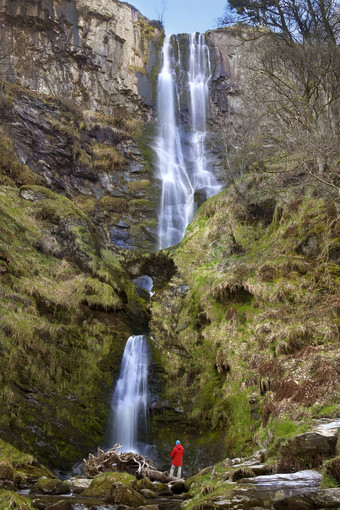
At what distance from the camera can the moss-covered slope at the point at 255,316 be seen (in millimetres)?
8430

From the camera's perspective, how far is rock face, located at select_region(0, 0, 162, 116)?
3061 centimetres

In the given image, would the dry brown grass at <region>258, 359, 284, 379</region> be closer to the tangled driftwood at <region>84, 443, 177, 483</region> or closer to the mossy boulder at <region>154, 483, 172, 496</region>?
the tangled driftwood at <region>84, 443, 177, 483</region>

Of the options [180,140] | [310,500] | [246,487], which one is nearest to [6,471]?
[246,487]

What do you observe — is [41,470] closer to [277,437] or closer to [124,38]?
[277,437]

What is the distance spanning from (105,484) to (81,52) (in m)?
34.6

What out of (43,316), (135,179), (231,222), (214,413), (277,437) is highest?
(135,179)

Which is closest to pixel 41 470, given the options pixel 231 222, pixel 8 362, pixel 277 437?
pixel 8 362

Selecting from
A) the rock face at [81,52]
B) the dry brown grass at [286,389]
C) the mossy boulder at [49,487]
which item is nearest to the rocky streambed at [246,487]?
the mossy boulder at [49,487]

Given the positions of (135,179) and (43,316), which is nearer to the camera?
(43,316)

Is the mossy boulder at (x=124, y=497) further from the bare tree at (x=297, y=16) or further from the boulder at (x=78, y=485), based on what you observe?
the bare tree at (x=297, y=16)

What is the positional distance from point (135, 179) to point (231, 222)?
1256 cm

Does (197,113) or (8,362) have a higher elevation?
(197,113)

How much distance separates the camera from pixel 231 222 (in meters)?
16.4

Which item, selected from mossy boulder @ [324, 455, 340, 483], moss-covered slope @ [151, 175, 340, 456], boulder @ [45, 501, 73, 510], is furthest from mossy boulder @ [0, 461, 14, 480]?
mossy boulder @ [324, 455, 340, 483]
